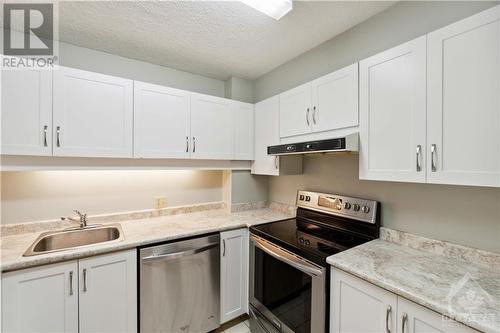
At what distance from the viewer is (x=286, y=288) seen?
1.60 meters

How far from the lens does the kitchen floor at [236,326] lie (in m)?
1.98

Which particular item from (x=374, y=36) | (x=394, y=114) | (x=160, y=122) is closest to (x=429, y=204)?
(x=394, y=114)

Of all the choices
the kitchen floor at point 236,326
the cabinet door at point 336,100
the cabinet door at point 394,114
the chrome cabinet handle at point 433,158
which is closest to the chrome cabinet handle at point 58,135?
the cabinet door at point 336,100

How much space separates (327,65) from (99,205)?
2.44 m

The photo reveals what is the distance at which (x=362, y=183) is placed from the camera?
5.83 ft

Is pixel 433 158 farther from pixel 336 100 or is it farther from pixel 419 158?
pixel 336 100

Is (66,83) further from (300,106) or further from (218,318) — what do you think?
(218,318)

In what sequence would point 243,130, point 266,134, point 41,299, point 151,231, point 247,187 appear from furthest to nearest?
point 247,187 → point 243,130 → point 266,134 → point 151,231 → point 41,299

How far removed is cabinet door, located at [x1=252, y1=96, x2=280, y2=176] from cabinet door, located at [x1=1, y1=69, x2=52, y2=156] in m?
1.74

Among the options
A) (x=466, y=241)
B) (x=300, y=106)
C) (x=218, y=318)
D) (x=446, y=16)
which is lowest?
(x=218, y=318)

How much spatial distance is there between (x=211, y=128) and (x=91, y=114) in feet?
3.23

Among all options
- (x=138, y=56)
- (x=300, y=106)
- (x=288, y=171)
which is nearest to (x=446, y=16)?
(x=300, y=106)

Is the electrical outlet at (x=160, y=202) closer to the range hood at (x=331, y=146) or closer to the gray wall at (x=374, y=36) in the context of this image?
the range hood at (x=331, y=146)

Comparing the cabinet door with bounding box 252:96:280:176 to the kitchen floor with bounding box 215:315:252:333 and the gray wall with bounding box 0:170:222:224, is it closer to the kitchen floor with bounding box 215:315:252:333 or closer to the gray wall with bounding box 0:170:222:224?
the gray wall with bounding box 0:170:222:224
